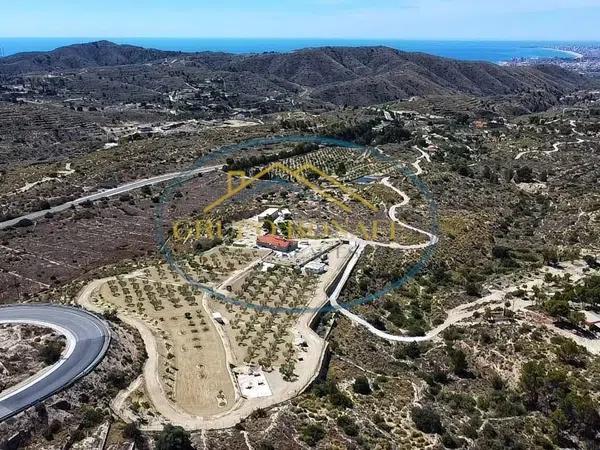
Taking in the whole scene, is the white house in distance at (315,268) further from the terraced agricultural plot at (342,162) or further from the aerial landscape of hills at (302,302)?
the terraced agricultural plot at (342,162)

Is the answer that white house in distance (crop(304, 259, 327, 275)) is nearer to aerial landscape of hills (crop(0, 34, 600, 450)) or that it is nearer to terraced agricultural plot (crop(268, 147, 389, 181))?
aerial landscape of hills (crop(0, 34, 600, 450))

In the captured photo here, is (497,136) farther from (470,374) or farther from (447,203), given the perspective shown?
(470,374)

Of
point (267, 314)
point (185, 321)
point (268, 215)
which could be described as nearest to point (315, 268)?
point (267, 314)

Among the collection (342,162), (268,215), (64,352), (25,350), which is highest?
(25,350)

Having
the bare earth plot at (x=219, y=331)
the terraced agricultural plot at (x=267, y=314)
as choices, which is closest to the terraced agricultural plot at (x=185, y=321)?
the bare earth plot at (x=219, y=331)

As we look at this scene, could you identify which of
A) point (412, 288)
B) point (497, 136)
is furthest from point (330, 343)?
point (497, 136)

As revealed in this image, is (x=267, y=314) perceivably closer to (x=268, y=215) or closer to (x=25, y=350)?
(x=25, y=350)
